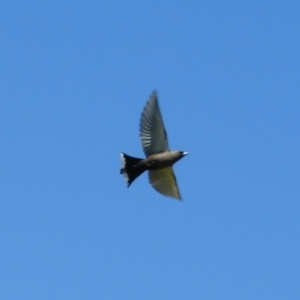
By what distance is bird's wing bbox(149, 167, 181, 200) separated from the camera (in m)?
33.1

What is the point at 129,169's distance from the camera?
102ft

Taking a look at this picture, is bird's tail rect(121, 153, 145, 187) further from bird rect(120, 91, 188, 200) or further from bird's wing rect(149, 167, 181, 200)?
bird's wing rect(149, 167, 181, 200)

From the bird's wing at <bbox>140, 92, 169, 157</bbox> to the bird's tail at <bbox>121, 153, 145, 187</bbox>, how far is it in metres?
0.41

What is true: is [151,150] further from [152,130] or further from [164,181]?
[164,181]

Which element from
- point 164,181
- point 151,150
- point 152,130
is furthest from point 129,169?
point 164,181

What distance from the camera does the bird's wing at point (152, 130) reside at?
1224 inches

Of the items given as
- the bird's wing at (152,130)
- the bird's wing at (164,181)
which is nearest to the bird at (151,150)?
the bird's wing at (152,130)

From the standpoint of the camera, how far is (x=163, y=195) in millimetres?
33250

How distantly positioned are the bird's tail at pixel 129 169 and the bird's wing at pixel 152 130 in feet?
1.36

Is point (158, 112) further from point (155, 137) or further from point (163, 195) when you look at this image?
point (163, 195)

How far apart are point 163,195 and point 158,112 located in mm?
2835

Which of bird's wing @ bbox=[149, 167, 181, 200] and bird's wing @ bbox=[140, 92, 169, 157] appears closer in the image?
bird's wing @ bbox=[140, 92, 169, 157]

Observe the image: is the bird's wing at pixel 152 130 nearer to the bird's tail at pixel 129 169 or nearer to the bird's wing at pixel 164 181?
the bird's tail at pixel 129 169

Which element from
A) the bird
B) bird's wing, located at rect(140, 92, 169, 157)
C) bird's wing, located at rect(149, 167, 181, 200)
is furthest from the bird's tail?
bird's wing, located at rect(149, 167, 181, 200)
